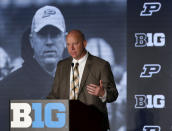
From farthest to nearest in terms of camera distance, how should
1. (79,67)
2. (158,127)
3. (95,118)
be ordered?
(158,127) → (79,67) → (95,118)

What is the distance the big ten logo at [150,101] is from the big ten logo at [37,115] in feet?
10.3

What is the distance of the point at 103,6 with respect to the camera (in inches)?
230

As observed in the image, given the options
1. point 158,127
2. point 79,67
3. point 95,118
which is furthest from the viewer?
point 158,127

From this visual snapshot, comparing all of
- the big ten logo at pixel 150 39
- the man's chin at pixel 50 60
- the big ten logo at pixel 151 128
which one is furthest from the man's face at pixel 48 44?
the big ten logo at pixel 151 128

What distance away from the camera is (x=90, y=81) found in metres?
3.29

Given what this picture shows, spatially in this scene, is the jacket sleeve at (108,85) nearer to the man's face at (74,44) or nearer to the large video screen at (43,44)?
the man's face at (74,44)

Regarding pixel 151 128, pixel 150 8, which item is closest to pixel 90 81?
pixel 151 128

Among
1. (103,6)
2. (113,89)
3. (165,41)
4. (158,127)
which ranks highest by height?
(103,6)

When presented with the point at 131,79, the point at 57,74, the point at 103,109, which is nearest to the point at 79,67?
the point at 57,74

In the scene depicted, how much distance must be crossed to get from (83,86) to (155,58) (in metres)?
2.71

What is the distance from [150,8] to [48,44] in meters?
1.70

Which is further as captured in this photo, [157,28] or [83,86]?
[157,28]

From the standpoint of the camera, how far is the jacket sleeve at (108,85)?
124 inches

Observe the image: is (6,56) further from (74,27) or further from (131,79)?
(131,79)
